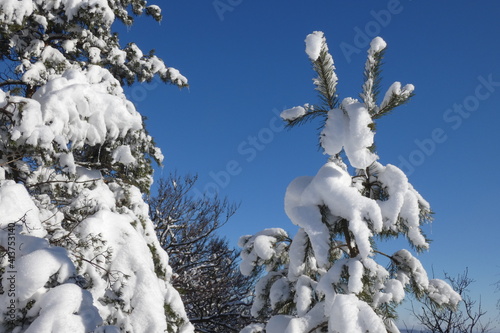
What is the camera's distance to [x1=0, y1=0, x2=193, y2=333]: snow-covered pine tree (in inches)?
110

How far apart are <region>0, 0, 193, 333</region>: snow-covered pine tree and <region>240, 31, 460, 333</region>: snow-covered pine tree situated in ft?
5.26

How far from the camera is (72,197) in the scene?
16.8ft

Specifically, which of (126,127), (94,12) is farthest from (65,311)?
(94,12)

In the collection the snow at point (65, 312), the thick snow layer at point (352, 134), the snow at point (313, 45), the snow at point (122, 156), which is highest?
the snow at point (122, 156)

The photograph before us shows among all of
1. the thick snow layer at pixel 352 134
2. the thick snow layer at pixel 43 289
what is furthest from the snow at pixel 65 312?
the thick snow layer at pixel 352 134

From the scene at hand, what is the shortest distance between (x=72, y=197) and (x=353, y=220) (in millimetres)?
3842

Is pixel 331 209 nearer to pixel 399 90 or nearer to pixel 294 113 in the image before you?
pixel 294 113

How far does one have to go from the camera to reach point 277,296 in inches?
157

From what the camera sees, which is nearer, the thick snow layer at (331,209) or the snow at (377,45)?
the thick snow layer at (331,209)

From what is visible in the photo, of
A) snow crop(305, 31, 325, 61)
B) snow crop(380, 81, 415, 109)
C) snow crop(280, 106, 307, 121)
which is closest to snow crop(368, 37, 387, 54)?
snow crop(380, 81, 415, 109)

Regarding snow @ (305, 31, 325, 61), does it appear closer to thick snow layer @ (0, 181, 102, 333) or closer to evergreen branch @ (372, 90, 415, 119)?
evergreen branch @ (372, 90, 415, 119)

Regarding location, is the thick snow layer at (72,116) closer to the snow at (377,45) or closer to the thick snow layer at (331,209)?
the thick snow layer at (331,209)

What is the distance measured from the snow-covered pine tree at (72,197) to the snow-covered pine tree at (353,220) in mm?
1603

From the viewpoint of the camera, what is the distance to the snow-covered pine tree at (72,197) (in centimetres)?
278
